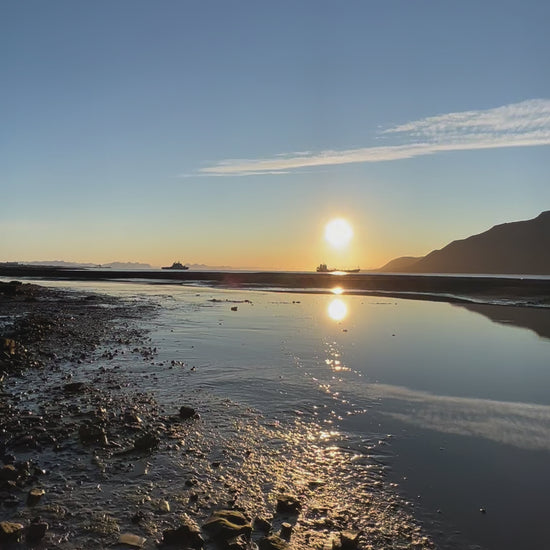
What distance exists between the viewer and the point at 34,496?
753 centimetres

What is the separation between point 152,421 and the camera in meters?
11.4

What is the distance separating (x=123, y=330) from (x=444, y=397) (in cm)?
2013

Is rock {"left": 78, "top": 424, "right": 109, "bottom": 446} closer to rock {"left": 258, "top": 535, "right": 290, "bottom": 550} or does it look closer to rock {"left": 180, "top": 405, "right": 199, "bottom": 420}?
rock {"left": 180, "top": 405, "right": 199, "bottom": 420}

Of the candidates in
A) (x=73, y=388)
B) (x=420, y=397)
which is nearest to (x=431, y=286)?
(x=420, y=397)

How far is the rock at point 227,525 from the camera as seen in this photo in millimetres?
6613

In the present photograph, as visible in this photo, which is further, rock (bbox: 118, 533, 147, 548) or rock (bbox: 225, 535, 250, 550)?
rock (bbox: 118, 533, 147, 548)

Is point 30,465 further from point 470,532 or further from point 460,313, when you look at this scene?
point 460,313


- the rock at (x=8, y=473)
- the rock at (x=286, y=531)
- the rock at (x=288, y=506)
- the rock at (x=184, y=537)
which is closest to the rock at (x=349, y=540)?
the rock at (x=286, y=531)

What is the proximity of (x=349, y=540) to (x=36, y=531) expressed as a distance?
4481mm

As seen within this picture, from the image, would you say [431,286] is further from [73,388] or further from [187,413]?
[187,413]

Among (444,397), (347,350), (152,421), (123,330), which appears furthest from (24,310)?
Answer: (444,397)

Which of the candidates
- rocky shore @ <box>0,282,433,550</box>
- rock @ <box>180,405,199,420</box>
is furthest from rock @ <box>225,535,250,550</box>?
rock @ <box>180,405,199,420</box>

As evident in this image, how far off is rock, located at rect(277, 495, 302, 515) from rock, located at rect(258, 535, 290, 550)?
34.9 inches

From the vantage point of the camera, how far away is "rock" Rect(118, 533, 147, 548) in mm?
6438
